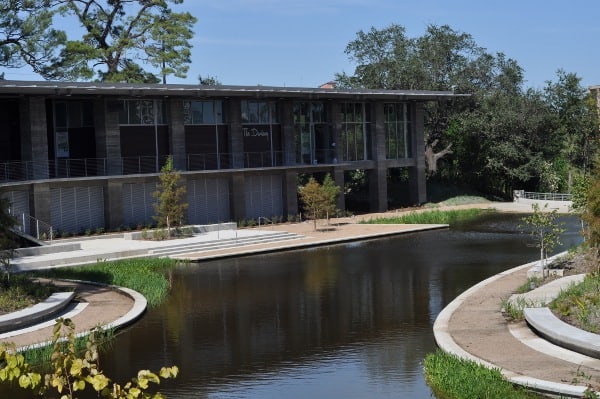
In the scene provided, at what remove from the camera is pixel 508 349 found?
16.7 m

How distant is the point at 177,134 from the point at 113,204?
5.78 m

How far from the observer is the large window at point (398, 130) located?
5861 centimetres

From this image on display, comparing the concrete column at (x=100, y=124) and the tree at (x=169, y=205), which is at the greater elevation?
the concrete column at (x=100, y=124)

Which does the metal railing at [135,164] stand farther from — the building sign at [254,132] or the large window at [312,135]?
the building sign at [254,132]

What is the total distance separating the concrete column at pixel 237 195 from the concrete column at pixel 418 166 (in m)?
16.2

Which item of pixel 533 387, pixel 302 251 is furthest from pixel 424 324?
pixel 302 251

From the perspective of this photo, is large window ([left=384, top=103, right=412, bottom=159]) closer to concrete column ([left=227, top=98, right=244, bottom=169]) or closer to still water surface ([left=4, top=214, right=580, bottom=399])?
concrete column ([left=227, top=98, right=244, bottom=169])

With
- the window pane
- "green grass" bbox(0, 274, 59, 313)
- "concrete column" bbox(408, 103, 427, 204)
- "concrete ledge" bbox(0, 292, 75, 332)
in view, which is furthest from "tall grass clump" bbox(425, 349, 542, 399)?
"concrete column" bbox(408, 103, 427, 204)

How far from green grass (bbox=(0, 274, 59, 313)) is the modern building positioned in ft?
46.8

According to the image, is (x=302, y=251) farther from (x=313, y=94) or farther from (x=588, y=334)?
(x=588, y=334)

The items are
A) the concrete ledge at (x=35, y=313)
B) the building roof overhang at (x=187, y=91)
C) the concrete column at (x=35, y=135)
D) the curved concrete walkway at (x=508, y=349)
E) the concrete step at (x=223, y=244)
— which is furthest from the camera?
the concrete column at (x=35, y=135)

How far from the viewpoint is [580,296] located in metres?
19.2

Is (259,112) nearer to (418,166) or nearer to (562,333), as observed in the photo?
(418,166)

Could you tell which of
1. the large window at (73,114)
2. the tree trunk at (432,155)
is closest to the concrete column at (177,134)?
the large window at (73,114)
